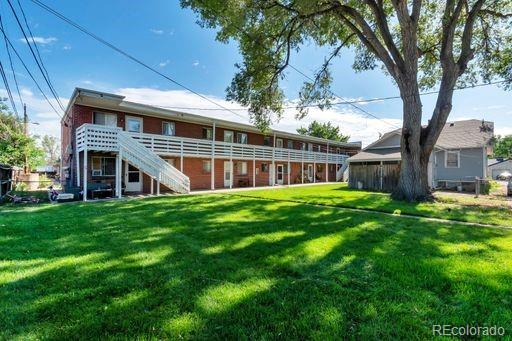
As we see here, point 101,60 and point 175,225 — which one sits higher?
point 101,60

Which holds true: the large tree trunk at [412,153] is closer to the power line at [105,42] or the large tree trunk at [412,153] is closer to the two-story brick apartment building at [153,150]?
the two-story brick apartment building at [153,150]

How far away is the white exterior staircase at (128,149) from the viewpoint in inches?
520

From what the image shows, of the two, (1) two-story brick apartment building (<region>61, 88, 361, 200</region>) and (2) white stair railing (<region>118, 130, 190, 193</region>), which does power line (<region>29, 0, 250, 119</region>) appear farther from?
(2) white stair railing (<region>118, 130, 190, 193</region>)

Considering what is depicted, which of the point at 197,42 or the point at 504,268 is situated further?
the point at 197,42

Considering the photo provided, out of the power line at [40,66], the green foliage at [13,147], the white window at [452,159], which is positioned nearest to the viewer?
the power line at [40,66]

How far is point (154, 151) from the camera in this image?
1630 centimetres

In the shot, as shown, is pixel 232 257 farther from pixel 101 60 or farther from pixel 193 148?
pixel 101 60

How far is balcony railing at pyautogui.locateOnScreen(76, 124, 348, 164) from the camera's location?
13344mm

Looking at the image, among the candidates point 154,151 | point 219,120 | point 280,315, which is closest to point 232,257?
point 280,315

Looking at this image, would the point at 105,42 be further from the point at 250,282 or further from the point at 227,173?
the point at 250,282

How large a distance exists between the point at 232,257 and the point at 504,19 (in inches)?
738

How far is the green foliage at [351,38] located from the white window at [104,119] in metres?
7.24

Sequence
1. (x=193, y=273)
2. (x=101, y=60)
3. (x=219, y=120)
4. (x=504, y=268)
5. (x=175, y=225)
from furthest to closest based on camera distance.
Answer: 1. (x=219, y=120)
2. (x=101, y=60)
3. (x=175, y=225)
4. (x=504, y=268)
5. (x=193, y=273)

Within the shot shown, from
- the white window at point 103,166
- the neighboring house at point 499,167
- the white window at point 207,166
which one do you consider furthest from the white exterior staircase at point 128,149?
the neighboring house at point 499,167
